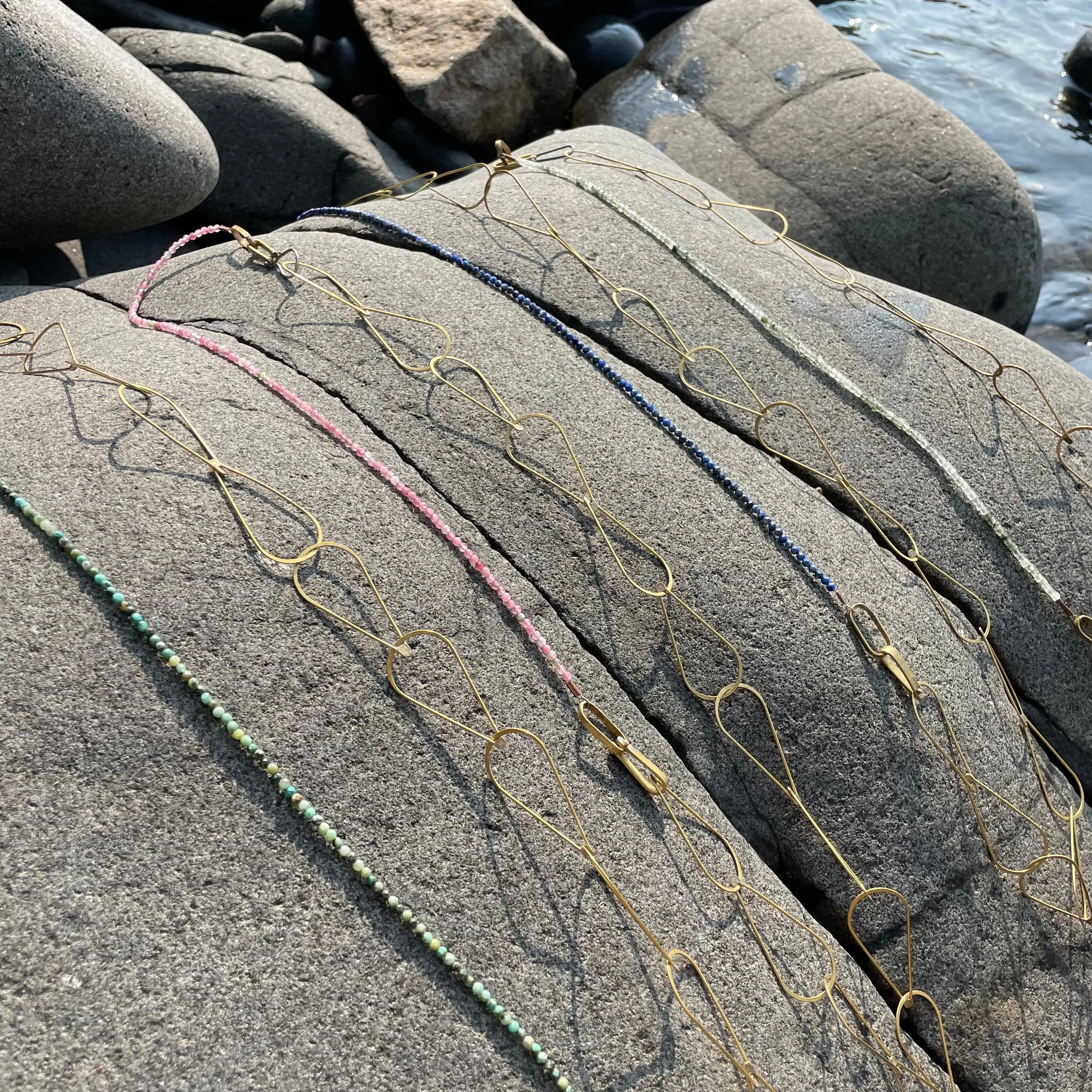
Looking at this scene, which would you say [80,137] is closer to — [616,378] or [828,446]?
[616,378]

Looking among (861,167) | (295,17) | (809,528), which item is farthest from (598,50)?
(809,528)

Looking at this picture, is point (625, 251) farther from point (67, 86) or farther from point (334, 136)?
point (334, 136)

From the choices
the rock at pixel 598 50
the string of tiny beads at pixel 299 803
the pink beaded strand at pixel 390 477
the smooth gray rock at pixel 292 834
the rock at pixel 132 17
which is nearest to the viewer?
the smooth gray rock at pixel 292 834

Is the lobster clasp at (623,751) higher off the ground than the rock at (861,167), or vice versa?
the rock at (861,167)

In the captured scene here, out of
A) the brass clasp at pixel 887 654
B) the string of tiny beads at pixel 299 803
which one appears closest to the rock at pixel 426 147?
the brass clasp at pixel 887 654

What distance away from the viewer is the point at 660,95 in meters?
5.68

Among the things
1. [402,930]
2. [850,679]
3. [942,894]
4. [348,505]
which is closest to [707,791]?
[850,679]

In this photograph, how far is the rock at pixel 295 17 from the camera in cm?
560

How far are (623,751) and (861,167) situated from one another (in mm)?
3825

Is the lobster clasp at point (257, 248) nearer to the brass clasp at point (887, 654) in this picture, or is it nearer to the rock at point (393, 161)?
the brass clasp at point (887, 654)

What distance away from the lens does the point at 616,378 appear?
9.14 feet

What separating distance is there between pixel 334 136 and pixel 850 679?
3.67m

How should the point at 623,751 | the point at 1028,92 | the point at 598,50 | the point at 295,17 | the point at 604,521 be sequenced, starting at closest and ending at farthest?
the point at 623,751 < the point at 604,521 < the point at 295,17 < the point at 598,50 < the point at 1028,92

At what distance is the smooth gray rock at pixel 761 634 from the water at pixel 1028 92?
4.22 meters
